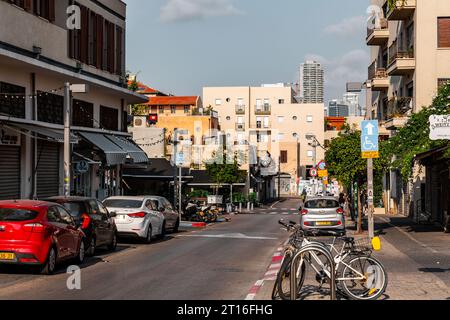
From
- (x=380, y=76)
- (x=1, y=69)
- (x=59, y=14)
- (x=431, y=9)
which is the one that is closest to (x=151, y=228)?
(x=1, y=69)

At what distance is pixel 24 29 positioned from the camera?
89.1 ft

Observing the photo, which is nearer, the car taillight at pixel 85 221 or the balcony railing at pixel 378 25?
the car taillight at pixel 85 221

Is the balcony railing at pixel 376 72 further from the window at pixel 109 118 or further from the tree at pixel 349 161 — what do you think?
the tree at pixel 349 161

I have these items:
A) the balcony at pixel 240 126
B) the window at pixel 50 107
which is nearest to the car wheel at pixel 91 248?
the window at pixel 50 107

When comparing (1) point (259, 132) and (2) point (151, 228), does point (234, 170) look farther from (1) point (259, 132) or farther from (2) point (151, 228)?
(1) point (259, 132)

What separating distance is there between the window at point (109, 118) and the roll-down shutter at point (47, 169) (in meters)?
5.74

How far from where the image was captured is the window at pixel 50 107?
28594 mm

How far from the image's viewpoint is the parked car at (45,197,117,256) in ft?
63.6

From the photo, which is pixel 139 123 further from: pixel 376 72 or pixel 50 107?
pixel 50 107

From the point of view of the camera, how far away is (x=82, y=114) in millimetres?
33500
